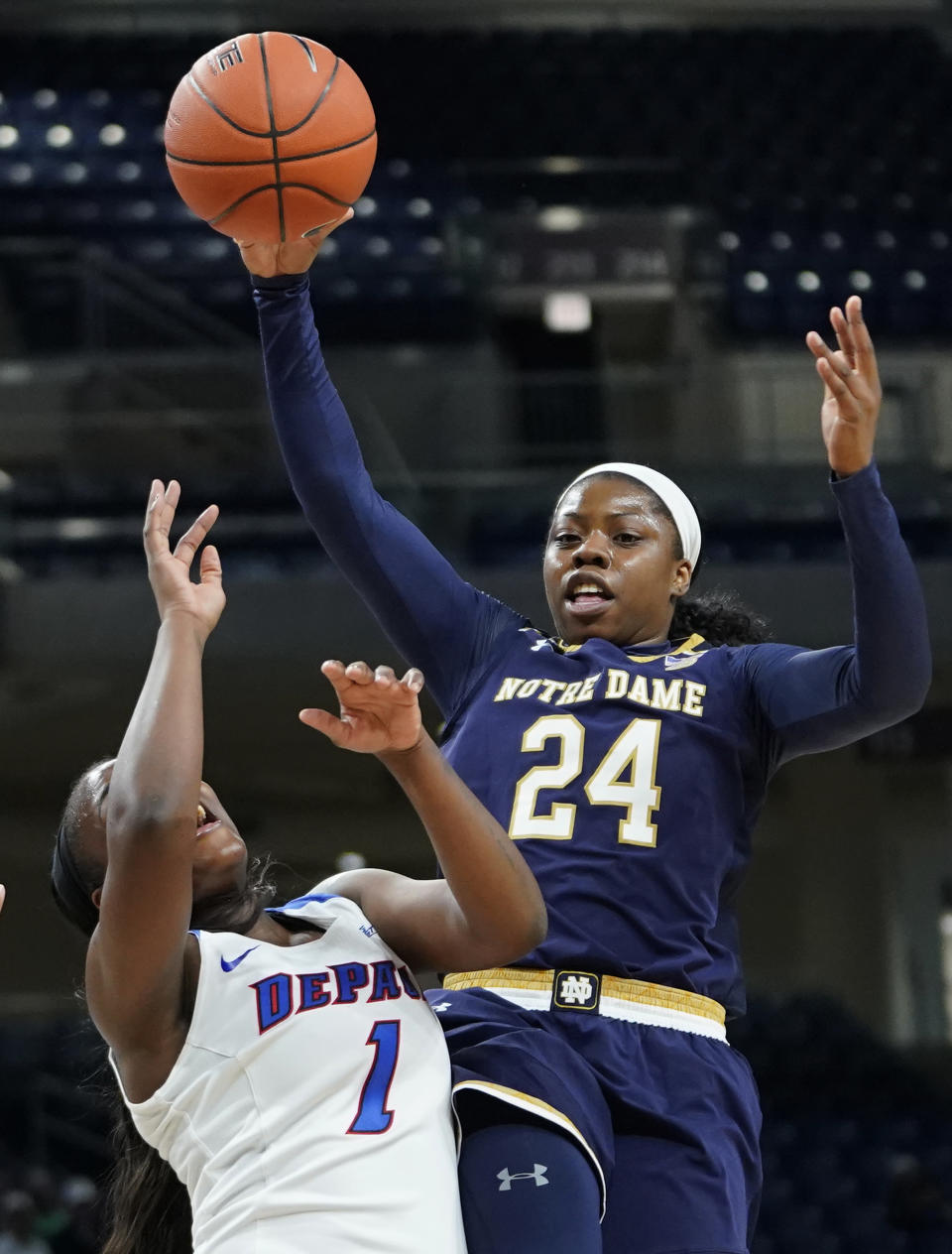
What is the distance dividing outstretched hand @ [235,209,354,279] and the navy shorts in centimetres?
136

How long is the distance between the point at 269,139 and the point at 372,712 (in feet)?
4.65

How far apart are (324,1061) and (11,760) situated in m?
10.2

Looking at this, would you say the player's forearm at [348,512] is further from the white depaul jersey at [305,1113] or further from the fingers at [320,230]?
the white depaul jersey at [305,1113]

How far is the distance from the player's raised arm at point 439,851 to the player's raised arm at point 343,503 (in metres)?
0.69

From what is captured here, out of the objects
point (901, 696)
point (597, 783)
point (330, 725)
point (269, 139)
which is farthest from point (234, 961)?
point (269, 139)

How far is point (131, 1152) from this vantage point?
271cm

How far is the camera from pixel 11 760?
12.1 metres

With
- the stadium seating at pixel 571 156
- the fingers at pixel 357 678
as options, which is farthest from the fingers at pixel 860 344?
the stadium seating at pixel 571 156

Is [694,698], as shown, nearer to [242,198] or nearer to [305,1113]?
[305,1113]

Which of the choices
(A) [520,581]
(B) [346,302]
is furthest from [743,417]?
(B) [346,302]

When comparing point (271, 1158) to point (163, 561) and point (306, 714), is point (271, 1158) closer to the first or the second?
point (306, 714)

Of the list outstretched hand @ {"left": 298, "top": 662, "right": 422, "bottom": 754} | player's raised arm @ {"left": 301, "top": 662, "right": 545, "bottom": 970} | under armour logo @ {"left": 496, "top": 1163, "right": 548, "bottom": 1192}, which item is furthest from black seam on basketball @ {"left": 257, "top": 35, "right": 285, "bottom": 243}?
under armour logo @ {"left": 496, "top": 1163, "right": 548, "bottom": 1192}

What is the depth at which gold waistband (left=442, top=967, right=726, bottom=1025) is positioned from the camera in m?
2.69

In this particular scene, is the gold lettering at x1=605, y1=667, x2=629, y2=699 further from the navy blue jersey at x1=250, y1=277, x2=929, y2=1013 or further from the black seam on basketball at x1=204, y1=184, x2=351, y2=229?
the black seam on basketball at x1=204, y1=184, x2=351, y2=229
